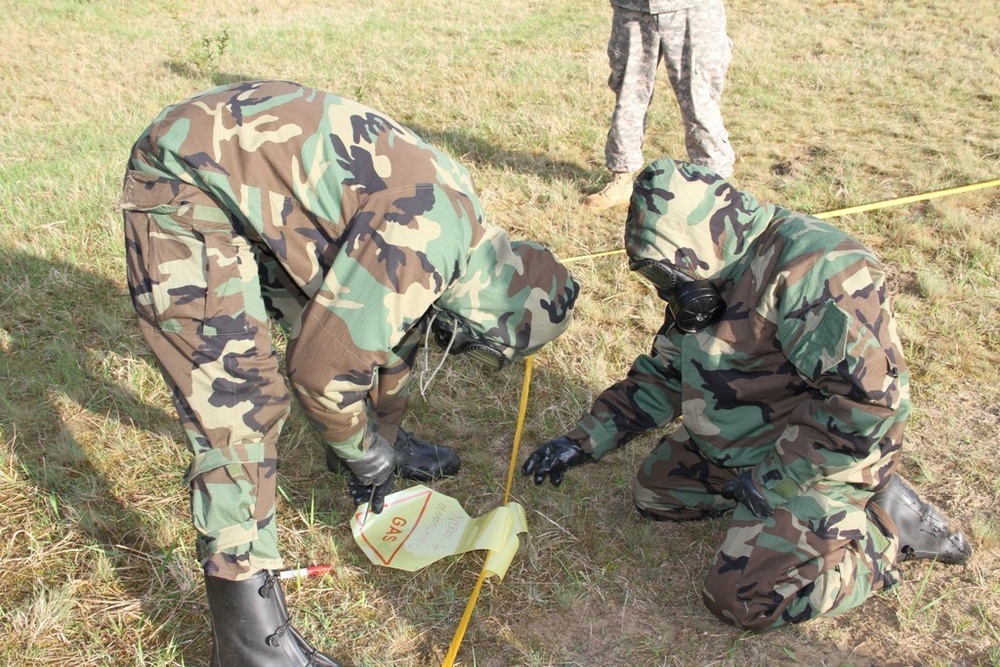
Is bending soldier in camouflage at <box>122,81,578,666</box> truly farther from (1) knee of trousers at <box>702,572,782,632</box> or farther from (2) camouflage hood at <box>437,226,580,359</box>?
(1) knee of trousers at <box>702,572,782,632</box>

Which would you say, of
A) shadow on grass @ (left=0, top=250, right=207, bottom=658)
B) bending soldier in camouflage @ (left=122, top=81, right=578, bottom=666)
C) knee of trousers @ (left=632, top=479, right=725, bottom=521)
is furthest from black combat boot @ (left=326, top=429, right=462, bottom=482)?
bending soldier in camouflage @ (left=122, top=81, right=578, bottom=666)

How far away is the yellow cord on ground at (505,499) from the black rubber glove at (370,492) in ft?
1.46

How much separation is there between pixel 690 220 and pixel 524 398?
4.48 ft

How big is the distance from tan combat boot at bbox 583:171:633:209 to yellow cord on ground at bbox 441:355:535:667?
1.66 metres

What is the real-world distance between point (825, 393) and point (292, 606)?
1.87 meters

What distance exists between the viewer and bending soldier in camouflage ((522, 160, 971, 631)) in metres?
2.46

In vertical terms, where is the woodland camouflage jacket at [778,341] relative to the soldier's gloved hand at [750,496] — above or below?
above

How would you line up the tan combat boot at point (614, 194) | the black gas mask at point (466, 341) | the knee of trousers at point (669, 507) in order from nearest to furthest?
1. the black gas mask at point (466, 341)
2. the knee of trousers at point (669, 507)
3. the tan combat boot at point (614, 194)

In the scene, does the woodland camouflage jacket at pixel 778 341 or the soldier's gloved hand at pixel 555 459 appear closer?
the woodland camouflage jacket at pixel 778 341

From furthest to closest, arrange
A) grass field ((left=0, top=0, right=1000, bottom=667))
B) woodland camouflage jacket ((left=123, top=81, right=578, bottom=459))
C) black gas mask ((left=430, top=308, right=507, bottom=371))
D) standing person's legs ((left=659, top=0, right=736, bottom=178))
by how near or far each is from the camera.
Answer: standing person's legs ((left=659, top=0, right=736, bottom=178)), grass field ((left=0, top=0, right=1000, bottom=667)), black gas mask ((left=430, top=308, right=507, bottom=371)), woodland camouflage jacket ((left=123, top=81, right=578, bottom=459))

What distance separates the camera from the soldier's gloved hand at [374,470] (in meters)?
2.81

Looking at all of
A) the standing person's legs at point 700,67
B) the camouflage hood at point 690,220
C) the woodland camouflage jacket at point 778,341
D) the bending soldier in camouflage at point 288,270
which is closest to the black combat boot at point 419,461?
the bending soldier in camouflage at point 288,270

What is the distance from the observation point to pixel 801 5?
29.2 feet

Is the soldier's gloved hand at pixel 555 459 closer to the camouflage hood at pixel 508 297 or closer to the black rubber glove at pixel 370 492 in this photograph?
the black rubber glove at pixel 370 492
